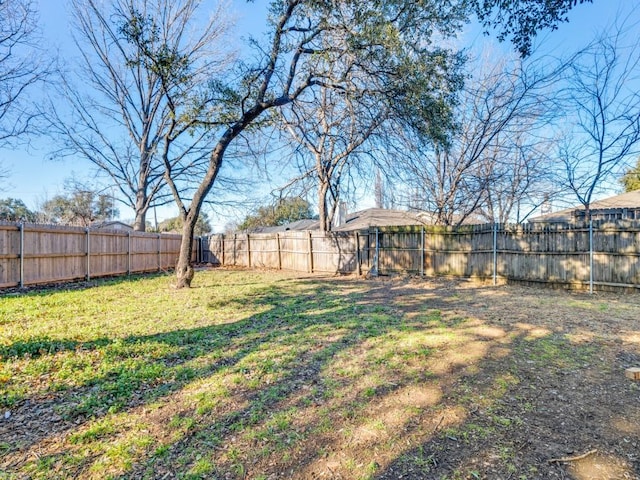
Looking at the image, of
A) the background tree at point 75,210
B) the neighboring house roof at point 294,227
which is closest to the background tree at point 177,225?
the background tree at point 75,210

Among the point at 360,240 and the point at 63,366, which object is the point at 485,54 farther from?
the point at 63,366

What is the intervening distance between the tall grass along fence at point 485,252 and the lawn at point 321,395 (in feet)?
7.51

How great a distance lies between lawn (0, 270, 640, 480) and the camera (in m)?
1.98

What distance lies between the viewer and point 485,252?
8.83m

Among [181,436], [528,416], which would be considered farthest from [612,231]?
[181,436]

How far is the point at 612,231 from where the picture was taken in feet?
22.9

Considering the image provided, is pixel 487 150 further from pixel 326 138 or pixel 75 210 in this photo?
pixel 75 210

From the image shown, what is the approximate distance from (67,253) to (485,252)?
11.5 metres

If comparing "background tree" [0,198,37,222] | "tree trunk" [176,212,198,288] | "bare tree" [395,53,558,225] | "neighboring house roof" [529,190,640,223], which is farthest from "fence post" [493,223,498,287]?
"background tree" [0,198,37,222]

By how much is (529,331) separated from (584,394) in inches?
68.4

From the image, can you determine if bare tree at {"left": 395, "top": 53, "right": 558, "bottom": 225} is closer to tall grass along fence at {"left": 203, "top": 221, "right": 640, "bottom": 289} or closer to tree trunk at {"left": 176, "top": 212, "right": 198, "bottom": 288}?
tall grass along fence at {"left": 203, "top": 221, "right": 640, "bottom": 289}

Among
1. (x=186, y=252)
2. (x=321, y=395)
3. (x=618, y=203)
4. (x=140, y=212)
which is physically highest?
(x=140, y=212)

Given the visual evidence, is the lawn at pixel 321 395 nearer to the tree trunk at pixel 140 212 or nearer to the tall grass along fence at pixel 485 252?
the tall grass along fence at pixel 485 252

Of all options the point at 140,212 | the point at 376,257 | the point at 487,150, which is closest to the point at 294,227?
the point at 140,212
